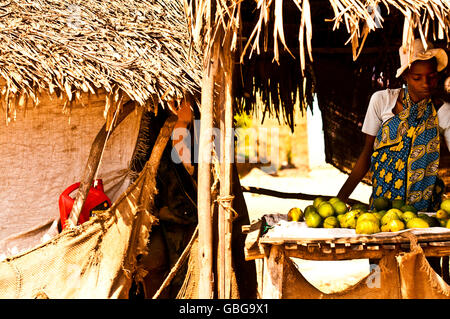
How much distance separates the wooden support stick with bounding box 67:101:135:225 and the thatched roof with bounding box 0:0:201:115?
10.5 inches

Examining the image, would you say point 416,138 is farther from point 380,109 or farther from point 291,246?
point 291,246

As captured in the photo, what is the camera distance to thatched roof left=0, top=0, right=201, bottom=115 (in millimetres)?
3418

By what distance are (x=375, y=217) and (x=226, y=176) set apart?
0.85 m

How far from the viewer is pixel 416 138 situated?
3.25 metres

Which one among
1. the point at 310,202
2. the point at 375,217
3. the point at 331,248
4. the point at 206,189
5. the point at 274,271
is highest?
the point at 206,189

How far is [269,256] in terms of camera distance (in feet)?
9.09

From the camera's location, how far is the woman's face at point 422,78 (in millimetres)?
3219

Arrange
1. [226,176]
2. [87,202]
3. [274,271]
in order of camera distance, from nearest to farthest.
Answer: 1. [274,271]
2. [226,176]
3. [87,202]

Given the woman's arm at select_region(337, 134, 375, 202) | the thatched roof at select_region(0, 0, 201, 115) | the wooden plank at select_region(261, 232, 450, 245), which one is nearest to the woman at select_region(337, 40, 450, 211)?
the woman's arm at select_region(337, 134, 375, 202)

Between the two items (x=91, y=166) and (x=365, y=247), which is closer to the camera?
(x=365, y=247)

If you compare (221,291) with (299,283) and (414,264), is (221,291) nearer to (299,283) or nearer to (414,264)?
(299,283)

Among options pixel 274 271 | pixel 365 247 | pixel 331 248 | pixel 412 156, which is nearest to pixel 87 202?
pixel 274 271

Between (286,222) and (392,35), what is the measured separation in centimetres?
238

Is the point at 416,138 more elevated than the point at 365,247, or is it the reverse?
the point at 416,138
